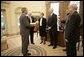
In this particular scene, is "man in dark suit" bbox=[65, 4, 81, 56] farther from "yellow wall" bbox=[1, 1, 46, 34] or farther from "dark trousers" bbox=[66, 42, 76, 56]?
"yellow wall" bbox=[1, 1, 46, 34]

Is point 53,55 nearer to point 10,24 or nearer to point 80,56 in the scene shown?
point 80,56

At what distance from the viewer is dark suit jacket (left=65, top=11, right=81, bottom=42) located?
319 centimetres

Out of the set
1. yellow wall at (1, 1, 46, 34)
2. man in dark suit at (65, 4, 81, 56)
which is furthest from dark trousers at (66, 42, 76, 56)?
yellow wall at (1, 1, 46, 34)

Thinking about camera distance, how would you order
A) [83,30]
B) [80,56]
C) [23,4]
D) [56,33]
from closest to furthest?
[83,30] < [80,56] < [56,33] < [23,4]

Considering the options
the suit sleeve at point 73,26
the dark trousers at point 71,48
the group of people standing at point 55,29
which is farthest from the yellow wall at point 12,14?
the suit sleeve at point 73,26

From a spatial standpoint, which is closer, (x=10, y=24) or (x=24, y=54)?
(x=24, y=54)

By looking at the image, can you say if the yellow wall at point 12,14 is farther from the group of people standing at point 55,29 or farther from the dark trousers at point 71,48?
the dark trousers at point 71,48

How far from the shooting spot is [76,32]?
3.26 m

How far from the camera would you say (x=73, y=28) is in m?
3.19

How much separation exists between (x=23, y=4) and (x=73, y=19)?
257 inches

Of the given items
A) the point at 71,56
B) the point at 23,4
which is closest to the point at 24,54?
the point at 71,56

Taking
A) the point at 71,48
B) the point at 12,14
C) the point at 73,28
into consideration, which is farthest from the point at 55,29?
the point at 12,14

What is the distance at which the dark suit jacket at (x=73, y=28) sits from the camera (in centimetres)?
319

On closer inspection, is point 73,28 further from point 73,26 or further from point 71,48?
point 71,48
